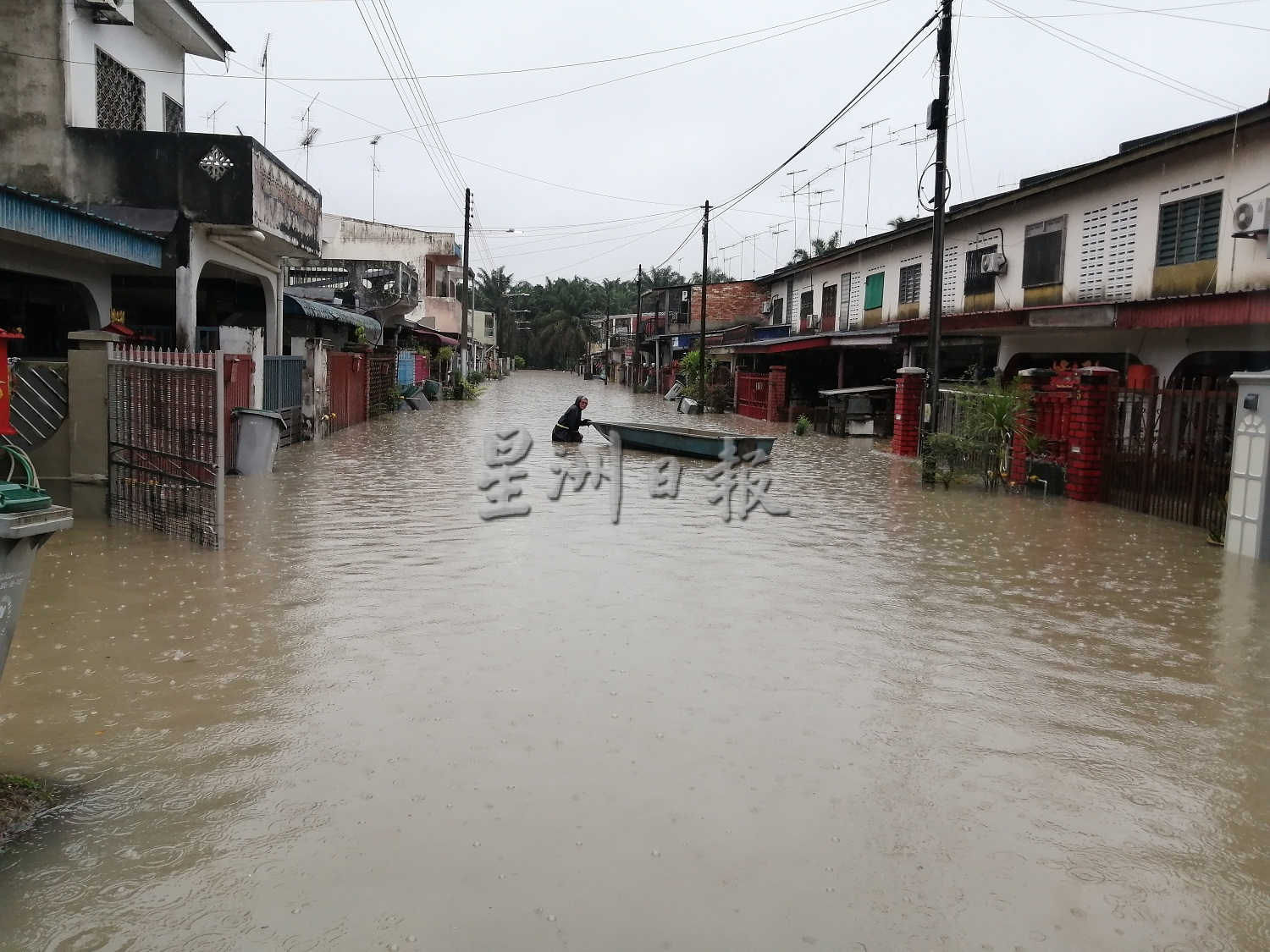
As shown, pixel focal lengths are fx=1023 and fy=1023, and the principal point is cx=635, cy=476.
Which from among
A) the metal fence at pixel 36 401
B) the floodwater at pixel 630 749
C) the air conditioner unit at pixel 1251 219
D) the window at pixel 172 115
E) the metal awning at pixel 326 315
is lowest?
the floodwater at pixel 630 749

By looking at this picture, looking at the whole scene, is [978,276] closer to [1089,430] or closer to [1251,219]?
[1251,219]

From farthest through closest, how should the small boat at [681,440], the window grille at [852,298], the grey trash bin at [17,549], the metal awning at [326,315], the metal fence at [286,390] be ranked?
the window grille at [852,298] < the metal awning at [326,315] < the metal fence at [286,390] < the small boat at [681,440] < the grey trash bin at [17,549]

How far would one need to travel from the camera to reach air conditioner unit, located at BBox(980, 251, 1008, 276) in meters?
22.4

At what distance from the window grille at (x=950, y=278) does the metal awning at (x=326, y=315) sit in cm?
1518

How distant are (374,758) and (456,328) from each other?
181ft

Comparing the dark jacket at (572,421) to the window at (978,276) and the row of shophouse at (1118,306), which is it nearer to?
the row of shophouse at (1118,306)

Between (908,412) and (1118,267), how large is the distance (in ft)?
16.9

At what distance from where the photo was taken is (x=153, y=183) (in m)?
15.0

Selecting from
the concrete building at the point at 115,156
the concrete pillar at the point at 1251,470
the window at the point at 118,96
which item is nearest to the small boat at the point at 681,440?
the concrete building at the point at 115,156

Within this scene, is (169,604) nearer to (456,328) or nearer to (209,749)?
(209,749)

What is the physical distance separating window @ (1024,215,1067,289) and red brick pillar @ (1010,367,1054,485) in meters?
5.41

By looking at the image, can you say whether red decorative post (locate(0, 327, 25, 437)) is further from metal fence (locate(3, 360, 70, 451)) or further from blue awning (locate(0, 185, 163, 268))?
blue awning (locate(0, 185, 163, 268))

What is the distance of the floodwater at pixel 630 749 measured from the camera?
146 inches

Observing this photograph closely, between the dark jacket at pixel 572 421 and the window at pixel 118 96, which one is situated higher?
the window at pixel 118 96
